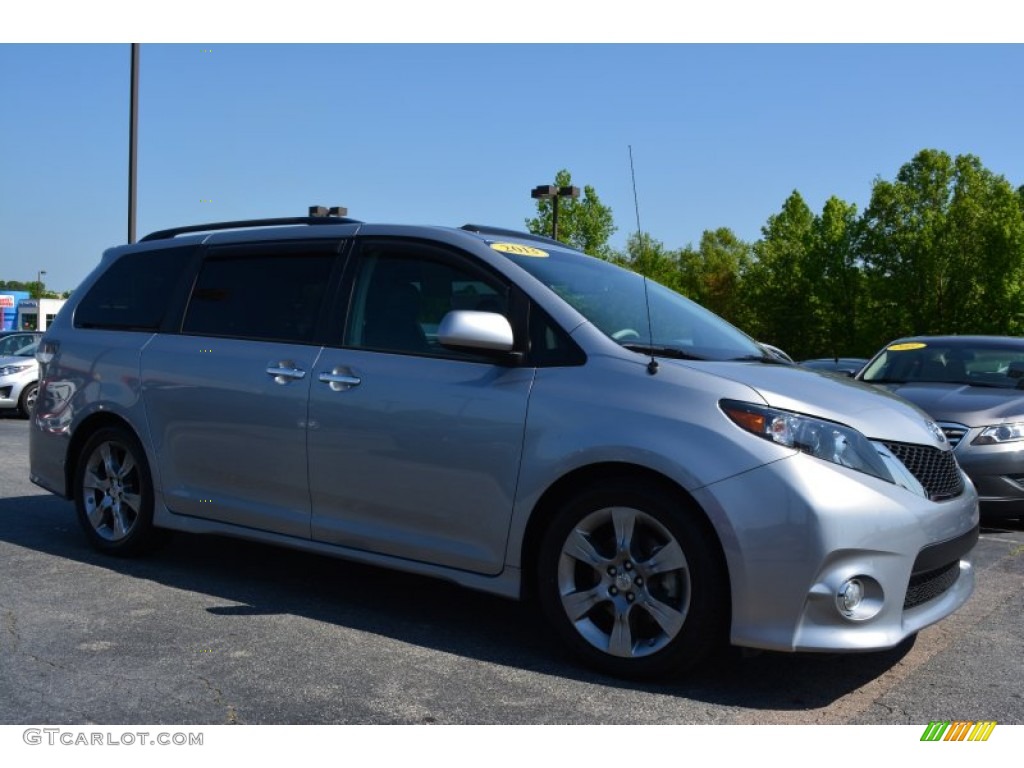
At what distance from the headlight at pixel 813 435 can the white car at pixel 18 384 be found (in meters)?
15.6

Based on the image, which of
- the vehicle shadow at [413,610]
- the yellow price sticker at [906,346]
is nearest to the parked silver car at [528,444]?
the vehicle shadow at [413,610]

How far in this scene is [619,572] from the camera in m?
3.98

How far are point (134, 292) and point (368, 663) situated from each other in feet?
9.64

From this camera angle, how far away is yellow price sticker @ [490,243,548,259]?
475 cm

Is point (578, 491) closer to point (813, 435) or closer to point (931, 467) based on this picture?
point (813, 435)

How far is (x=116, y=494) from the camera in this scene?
232 inches

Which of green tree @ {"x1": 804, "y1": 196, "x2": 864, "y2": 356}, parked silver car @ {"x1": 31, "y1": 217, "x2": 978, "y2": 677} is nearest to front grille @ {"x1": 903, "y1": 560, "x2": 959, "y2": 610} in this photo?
parked silver car @ {"x1": 31, "y1": 217, "x2": 978, "y2": 677}

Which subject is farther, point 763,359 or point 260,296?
point 260,296

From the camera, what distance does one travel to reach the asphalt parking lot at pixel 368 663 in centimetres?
360

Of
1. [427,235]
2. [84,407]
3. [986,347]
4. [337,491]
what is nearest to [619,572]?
[337,491]

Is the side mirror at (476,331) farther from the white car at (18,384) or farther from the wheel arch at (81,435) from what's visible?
the white car at (18,384)

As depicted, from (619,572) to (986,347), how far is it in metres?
6.13

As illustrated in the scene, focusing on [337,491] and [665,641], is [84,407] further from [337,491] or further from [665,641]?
[665,641]

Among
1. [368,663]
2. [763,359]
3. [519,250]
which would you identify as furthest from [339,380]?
[763,359]
